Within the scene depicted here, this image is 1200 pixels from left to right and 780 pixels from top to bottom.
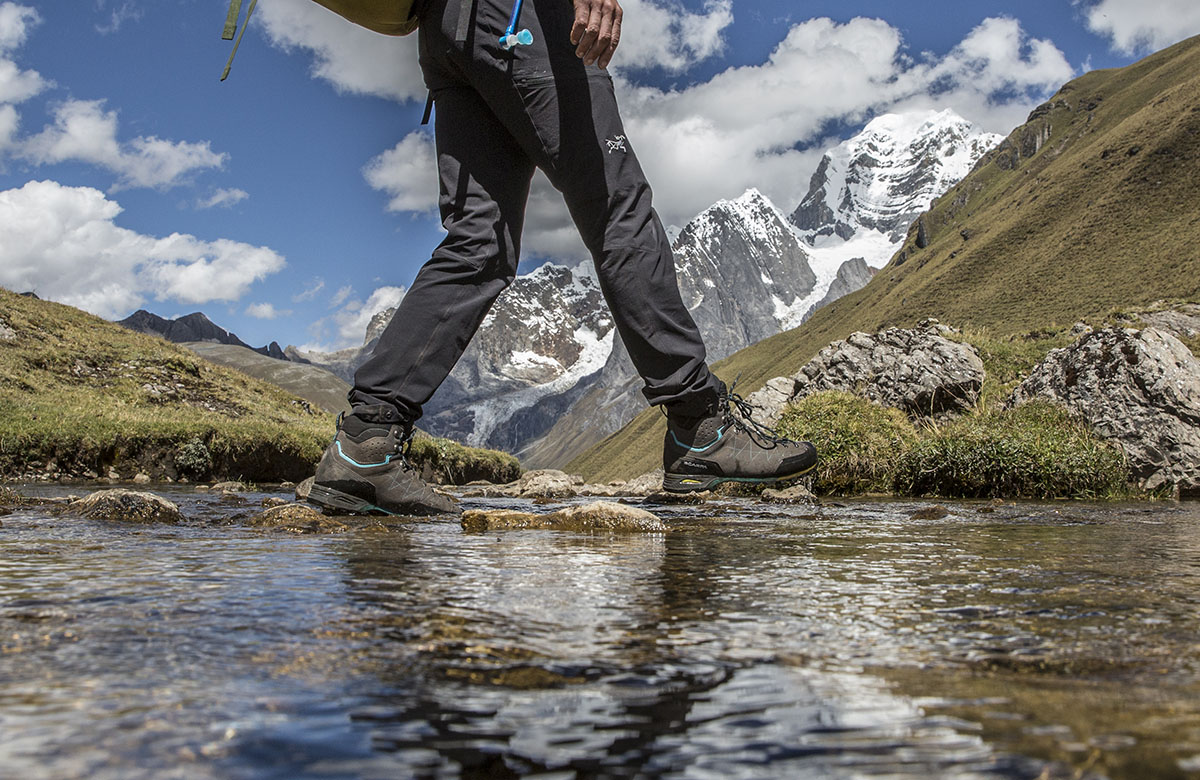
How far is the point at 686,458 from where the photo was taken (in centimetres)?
487

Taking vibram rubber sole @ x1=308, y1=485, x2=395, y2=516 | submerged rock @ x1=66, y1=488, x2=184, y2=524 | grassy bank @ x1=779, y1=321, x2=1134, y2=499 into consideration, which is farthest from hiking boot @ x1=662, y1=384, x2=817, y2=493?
grassy bank @ x1=779, y1=321, x2=1134, y2=499

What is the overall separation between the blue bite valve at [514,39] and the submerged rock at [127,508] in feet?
10.4

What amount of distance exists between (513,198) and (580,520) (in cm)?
183

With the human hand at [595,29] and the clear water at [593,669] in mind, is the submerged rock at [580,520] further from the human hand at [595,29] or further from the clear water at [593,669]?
the human hand at [595,29]

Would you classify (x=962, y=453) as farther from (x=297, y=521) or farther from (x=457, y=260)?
(x=297, y=521)

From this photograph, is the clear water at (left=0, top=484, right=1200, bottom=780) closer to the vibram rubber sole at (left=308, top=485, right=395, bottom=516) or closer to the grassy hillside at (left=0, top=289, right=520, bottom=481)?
the vibram rubber sole at (left=308, top=485, right=395, bottom=516)

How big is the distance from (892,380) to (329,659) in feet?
48.8

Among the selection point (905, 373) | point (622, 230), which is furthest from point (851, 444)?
point (622, 230)

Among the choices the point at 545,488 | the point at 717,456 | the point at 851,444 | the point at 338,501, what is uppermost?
the point at 851,444

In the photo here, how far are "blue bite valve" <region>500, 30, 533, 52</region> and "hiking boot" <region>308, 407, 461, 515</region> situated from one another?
1.92 m

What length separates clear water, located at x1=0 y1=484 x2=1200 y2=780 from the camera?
0.94 m

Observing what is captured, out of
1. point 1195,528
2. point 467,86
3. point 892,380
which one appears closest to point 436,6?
point 467,86

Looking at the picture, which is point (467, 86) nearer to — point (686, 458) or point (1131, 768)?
point (686, 458)

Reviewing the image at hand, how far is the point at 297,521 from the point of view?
4.17 metres
